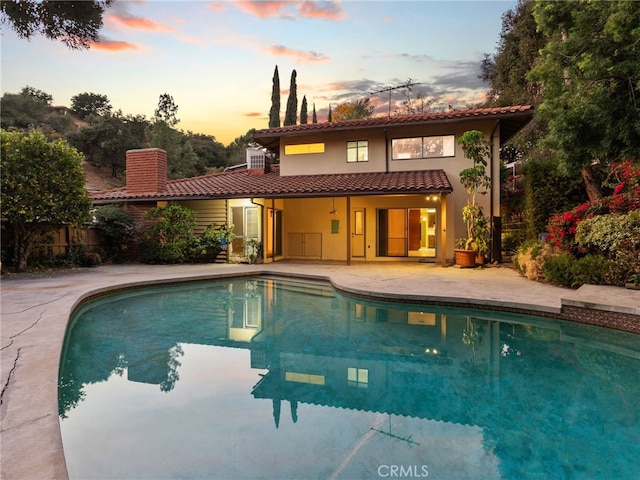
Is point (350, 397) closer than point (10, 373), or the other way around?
point (10, 373)

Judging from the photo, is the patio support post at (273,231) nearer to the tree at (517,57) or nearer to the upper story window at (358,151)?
the upper story window at (358,151)

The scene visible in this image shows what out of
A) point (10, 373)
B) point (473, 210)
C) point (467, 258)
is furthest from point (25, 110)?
point (10, 373)

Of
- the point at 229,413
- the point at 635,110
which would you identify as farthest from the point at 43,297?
the point at 635,110

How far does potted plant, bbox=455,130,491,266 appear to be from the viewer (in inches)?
454

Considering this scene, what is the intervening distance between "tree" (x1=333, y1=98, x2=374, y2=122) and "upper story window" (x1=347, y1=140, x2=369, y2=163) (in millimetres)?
17728

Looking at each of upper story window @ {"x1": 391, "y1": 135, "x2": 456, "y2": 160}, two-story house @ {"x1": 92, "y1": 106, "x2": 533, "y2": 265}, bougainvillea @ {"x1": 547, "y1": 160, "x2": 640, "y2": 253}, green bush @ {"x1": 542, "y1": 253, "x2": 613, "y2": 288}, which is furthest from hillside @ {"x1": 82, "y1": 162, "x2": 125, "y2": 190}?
green bush @ {"x1": 542, "y1": 253, "x2": 613, "y2": 288}

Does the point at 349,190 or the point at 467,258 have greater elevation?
the point at 349,190

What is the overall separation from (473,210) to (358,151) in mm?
4689

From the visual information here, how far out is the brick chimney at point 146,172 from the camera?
14352mm

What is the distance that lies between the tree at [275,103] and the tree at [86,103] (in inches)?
904

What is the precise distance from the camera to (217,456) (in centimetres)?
282

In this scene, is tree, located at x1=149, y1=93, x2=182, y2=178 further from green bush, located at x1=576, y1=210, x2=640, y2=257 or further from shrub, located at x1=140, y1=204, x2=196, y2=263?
green bush, located at x1=576, y1=210, x2=640, y2=257

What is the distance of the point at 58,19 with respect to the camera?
5.46 meters

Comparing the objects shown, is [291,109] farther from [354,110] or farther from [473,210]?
[473,210]
